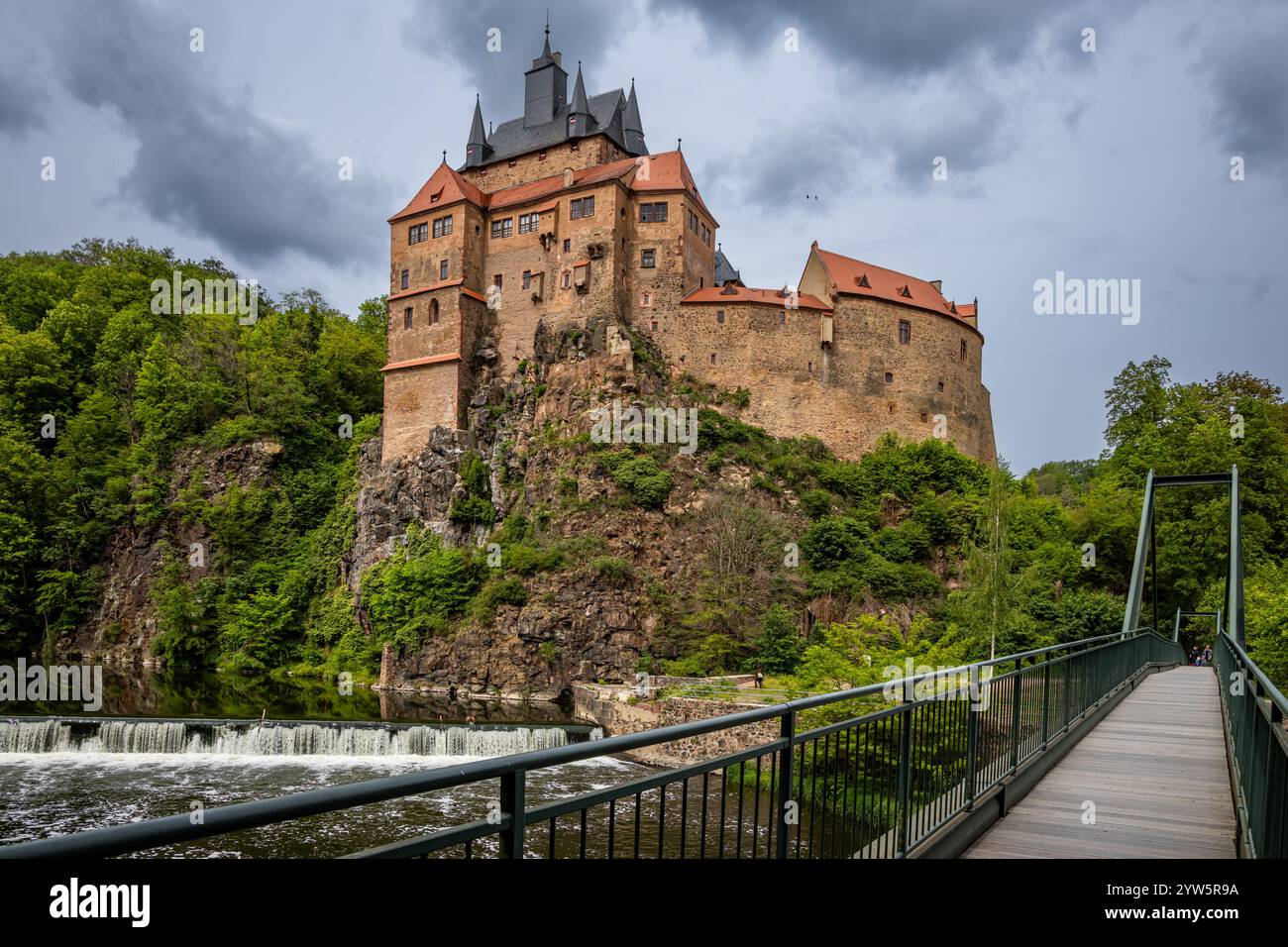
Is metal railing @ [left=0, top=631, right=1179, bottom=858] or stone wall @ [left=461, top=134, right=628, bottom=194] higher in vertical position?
stone wall @ [left=461, top=134, right=628, bottom=194]

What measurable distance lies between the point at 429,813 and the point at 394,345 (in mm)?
38860

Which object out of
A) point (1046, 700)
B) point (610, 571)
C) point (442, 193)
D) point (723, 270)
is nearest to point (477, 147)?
point (442, 193)

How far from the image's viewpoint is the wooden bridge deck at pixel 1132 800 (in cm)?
693

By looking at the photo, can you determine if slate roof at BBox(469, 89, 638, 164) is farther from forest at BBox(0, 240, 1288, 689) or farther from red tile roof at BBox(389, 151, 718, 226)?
forest at BBox(0, 240, 1288, 689)

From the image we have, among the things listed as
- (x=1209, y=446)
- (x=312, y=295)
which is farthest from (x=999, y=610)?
(x=312, y=295)

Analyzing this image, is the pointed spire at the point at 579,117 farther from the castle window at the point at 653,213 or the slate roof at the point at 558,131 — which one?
the castle window at the point at 653,213

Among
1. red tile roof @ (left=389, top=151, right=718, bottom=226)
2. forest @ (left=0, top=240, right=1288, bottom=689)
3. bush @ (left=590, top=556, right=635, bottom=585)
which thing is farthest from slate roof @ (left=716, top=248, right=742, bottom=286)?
bush @ (left=590, top=556, right=635, bottom=585)

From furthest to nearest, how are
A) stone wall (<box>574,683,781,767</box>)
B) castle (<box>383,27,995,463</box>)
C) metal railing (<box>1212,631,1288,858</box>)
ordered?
1. castle (<box>383,27,995,463</box>)
2. stone wall (<box>574,683,781,767</box>)
3. metal railing (<box>1212,631,1288,858</box>)

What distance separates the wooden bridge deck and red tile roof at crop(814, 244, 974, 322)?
43.2 metres

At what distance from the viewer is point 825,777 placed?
17.7 feet

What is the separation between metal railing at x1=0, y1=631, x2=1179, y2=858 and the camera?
8.35ft

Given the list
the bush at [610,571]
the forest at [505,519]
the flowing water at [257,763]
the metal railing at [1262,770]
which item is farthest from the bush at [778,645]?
the metal railing at [1262,770]
